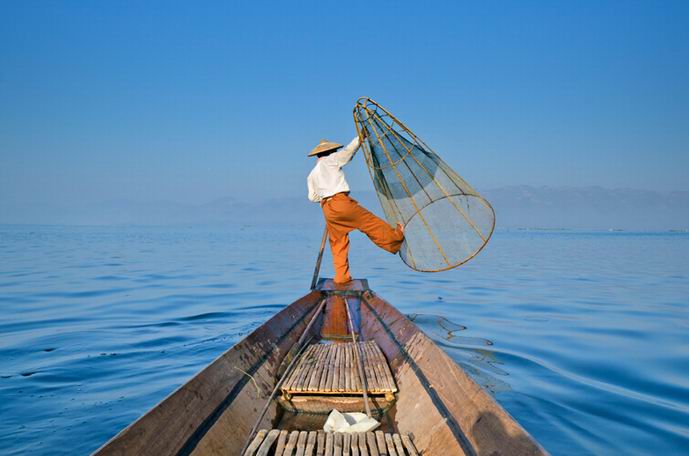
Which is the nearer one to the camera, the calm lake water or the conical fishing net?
the calm lake water

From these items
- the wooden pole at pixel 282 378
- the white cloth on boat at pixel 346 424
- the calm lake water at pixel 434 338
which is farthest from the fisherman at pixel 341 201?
the white cloth on boat at pixel 346 424

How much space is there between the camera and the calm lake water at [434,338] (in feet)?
13.3

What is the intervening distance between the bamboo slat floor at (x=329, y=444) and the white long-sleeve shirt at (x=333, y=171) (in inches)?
149

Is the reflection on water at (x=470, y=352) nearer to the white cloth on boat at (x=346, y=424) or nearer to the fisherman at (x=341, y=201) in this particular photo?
the fisherman at (x=341, y=201)

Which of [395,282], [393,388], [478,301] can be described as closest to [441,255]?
[393,388]

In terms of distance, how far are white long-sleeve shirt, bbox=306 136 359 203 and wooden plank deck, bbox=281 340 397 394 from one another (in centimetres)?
222

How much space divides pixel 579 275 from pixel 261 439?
15967 millimetres

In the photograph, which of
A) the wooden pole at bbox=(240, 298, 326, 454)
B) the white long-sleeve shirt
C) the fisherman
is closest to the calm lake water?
the wooden pole at bbox=(240, 298, 326, 454)

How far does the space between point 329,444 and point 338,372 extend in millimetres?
1292

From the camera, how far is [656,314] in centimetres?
926

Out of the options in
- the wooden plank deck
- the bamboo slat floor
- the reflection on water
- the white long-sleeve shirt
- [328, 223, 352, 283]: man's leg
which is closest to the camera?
the bamboo slat floor

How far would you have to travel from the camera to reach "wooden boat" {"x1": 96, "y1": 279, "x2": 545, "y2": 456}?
219 cm

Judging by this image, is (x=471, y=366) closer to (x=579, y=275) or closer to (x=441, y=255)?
(x=441, y=255)

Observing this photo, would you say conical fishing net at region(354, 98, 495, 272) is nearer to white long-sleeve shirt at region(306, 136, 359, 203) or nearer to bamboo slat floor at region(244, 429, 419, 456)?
white long-sleeve shirt at region(306, 136, 359, 203)
